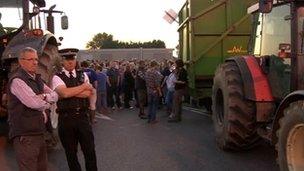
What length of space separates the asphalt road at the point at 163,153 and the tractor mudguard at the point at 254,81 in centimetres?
105

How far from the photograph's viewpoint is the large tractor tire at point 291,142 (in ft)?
21.1

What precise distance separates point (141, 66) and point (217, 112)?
8.80 metres

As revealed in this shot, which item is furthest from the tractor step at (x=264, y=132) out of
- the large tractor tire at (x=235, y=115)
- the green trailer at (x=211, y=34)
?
the green trailer at (x=211, y=34)

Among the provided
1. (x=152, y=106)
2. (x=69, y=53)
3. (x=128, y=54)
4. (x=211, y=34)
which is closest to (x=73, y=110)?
(x=69, y=53)

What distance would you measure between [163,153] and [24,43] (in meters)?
3.09

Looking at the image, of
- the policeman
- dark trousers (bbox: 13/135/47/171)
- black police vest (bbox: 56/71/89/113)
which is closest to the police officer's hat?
the policeman

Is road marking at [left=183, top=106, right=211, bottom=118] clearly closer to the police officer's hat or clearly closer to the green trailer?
the green trailer

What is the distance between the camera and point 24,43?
982cm

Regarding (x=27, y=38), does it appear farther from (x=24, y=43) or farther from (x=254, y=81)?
(x=254, y=81)

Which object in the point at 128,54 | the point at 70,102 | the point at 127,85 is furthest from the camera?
the point at 128,54

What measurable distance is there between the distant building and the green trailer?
2500 centimetres

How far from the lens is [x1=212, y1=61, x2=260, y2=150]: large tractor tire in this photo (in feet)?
29.5

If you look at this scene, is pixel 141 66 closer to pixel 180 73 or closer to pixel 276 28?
pixel 180 73

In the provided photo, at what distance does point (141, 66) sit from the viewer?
19.1m
